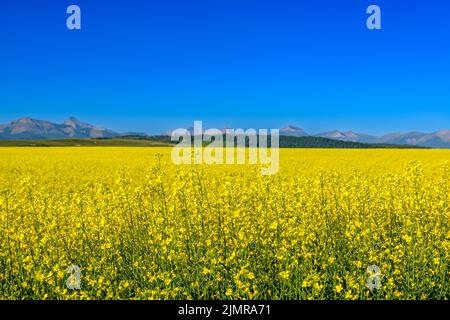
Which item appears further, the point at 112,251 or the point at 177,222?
the point at 112,251

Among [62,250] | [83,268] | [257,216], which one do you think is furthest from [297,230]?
[62,250]

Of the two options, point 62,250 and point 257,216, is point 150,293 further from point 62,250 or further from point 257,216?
point 257,216

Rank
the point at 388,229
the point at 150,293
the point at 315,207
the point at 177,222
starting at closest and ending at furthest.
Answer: the point at 150,293, the point at 177,222, the point at 388,229, the point at 315,207

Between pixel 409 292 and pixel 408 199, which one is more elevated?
→ pixel 408 199

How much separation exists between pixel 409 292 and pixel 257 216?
11.5 feet

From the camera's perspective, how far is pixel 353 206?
959 centimetres

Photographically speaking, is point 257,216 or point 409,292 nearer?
point 409,292

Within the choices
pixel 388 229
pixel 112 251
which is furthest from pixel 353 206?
pixel 112 251

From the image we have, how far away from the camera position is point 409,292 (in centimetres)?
632

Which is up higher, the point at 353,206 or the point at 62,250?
the point at 353,206
